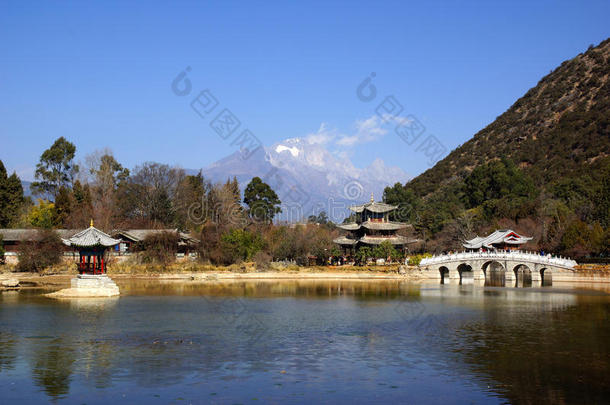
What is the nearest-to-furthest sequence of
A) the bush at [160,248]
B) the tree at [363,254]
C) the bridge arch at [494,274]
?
the bridge arch at [494,274]
the bush at [160,248]
the tree at [363,254]

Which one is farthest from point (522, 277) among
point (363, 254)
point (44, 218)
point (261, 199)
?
point (44, 218)

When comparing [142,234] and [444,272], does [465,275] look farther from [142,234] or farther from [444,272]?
[142,234]

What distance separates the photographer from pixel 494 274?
238 feet

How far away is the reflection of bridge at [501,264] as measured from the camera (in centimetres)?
5575

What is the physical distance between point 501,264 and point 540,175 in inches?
1846

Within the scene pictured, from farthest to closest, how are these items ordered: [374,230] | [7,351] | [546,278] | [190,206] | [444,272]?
[190,206]
[374,230]
[444,272]
[546,278]
[7,351]

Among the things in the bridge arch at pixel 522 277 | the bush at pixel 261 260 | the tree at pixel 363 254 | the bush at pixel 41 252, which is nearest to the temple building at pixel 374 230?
the tree at pixel 363 254

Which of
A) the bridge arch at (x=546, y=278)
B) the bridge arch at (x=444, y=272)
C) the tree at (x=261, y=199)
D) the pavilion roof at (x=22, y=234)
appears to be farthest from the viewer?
the tree at (x=261, y=199)

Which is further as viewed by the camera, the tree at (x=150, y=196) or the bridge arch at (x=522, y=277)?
the tree at (x=150, y=196)

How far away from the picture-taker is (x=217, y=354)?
23531mm

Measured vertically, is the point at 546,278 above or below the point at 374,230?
below

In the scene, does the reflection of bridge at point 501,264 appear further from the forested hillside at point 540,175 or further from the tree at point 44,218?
the tree at point 44,218

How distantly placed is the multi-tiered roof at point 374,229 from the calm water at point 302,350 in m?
31.0

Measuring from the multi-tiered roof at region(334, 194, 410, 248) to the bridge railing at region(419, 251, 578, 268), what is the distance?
34.2 ft
